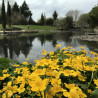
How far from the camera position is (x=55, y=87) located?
0.64m

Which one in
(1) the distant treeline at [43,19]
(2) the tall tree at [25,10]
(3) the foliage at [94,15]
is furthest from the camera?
(2) the tall tree at [25,10]

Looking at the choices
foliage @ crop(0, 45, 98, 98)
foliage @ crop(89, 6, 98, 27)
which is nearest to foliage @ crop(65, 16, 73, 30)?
foliage @ crop(89, 6, 98, 27)

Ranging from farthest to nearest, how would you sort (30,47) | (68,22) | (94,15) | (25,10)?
(25,10) → (68,22) → (94,15) → (30,47)

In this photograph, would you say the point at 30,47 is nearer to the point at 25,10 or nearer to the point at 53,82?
the point at 53,82

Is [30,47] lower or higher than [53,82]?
lower

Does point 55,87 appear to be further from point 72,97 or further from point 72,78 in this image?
point 72,78

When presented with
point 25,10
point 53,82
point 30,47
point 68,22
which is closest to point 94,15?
point 68,22

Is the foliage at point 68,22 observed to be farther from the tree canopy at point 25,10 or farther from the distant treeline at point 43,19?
the tree canopy at point 25,10

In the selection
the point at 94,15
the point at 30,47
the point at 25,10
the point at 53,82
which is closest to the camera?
the point at 53,82

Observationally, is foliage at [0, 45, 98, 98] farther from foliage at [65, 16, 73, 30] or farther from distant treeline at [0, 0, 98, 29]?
foliage at [65, 16, 73, 30]

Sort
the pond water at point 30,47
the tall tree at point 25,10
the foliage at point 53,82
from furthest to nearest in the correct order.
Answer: the tall tree at point 25,10
the pond water at point 30,47
the foliage at point 53,82

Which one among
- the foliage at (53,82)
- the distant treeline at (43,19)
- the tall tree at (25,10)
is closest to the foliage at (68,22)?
the distant treeline at (43,19)

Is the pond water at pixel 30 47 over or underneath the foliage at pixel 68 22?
underneath

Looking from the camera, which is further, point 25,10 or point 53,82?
point 25,10
